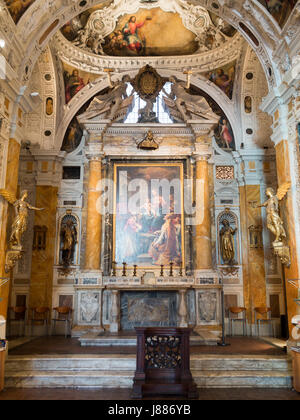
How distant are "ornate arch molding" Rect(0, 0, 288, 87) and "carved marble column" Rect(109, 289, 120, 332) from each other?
6.76 m

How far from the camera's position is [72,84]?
13922 millimetres

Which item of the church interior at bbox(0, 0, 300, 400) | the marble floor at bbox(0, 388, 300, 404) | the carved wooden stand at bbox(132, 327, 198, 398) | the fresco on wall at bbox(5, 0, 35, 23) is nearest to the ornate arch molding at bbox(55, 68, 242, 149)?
the church interior at bbox(0, 0, 300, 400)

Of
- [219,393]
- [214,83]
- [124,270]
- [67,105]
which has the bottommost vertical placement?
[219,393]

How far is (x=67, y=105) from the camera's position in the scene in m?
13.9

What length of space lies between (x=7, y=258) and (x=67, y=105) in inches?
295

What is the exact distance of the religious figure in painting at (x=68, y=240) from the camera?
1285 centimetres

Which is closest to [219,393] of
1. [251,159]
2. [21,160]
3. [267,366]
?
[267,366]

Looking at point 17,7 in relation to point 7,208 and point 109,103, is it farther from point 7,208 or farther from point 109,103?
point 109,103

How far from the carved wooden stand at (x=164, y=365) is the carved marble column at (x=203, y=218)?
538cm

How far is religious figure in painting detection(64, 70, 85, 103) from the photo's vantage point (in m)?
13.8

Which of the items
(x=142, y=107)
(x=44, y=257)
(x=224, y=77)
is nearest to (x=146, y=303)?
(x=44, y=257)

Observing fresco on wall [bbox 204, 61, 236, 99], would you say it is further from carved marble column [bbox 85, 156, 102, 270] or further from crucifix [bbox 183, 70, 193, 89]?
carved marble column [bbox 85, 156, 102, 270]

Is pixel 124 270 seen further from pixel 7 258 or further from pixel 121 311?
pixel 7 258

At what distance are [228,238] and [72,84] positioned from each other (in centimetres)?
810
